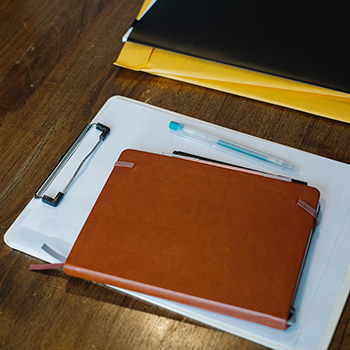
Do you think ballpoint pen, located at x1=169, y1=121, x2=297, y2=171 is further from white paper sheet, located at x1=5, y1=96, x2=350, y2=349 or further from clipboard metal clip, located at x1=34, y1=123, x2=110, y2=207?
clipboard metal clip, located at x1=34, y1=123, x2=110, y2=207

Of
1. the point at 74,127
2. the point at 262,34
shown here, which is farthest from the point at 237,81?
the point at 74,127

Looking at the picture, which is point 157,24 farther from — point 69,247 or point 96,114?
point 69,247

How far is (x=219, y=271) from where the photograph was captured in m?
0.62

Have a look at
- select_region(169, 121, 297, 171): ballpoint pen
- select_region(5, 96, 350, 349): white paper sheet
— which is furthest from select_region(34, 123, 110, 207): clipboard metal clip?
select_region(169, 121, 297, 171): ballpoint pen

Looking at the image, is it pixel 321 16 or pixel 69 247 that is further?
pixel 321 16

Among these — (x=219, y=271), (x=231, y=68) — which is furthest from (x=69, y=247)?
(x=231, y=68)

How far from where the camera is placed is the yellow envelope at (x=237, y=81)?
0.86 metres

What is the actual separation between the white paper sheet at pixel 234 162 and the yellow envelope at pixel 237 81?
101 millimetres

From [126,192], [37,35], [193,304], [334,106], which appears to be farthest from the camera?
[37,35]

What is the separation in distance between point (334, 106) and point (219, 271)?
16.5 inches

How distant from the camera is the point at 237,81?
2.94 feet

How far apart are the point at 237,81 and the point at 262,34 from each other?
108 millimetres

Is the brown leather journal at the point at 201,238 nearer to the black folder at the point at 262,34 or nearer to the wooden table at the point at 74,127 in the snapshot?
the wooden table at the point at 74,127

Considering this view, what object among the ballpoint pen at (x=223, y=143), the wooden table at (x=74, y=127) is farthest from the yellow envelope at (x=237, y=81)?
the ballpoint pen at (x=223, y=143)
